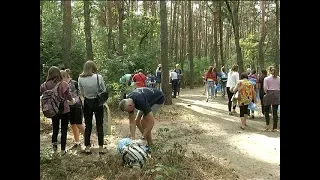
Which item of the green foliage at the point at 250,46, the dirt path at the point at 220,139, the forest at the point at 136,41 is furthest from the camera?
the green foliage at the point at 250,46

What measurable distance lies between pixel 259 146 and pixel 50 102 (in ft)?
17.3

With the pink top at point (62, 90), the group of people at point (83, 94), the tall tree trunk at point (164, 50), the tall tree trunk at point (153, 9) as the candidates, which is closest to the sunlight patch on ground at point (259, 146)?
the group of people at point (83, 94)

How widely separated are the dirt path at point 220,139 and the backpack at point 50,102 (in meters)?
1.22

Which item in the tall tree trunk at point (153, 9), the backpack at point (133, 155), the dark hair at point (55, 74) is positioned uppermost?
the tall tree trunk at point (153, 9)

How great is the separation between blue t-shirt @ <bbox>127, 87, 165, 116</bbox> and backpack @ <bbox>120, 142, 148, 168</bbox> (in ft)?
2.65

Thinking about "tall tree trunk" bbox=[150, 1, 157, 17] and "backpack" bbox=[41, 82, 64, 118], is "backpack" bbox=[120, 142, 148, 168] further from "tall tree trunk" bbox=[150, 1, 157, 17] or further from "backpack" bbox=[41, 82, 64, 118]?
"tall tree trunk" bbox=[150, 1, 157, 17]

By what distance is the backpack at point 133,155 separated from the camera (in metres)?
6.28

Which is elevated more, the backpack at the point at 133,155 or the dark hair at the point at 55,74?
the dark hair at the point at 55,74

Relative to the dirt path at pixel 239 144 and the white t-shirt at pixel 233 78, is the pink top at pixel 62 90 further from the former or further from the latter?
the white t-shirt at pixel 233 78

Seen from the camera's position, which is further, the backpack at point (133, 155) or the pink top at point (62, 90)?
the pink top at point (62, 90)

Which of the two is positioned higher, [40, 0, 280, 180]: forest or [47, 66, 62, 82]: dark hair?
[40, 0, 280, 180]: forest

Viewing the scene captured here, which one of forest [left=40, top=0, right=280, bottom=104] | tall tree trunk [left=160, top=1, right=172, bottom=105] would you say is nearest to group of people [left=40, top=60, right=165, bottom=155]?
forest [left=40, top=0, right=280, bottom=104]

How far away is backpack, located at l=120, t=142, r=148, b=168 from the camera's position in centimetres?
628
